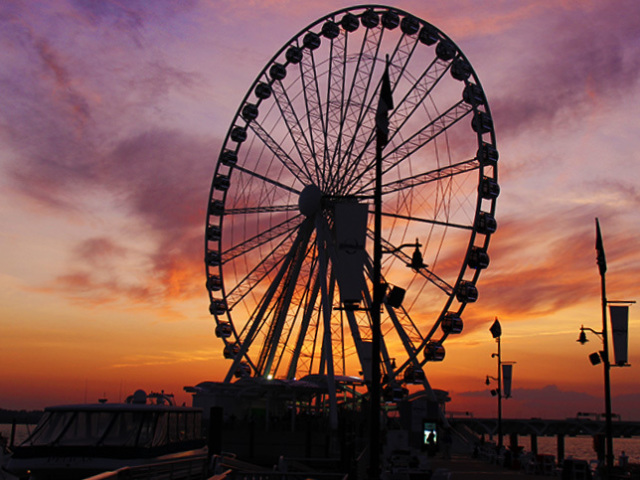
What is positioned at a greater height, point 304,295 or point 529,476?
point 304,295

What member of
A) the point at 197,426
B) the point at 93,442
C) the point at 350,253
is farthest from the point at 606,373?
the point at 93,442

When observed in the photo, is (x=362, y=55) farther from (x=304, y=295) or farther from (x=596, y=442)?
(x=596, y=442)

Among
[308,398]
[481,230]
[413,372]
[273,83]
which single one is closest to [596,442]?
[413,372]

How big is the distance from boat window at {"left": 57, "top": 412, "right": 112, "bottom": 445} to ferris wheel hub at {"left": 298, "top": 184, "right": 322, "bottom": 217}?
21.2m

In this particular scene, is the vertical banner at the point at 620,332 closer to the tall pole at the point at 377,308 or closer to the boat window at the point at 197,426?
the tall pole at the point at 377,308

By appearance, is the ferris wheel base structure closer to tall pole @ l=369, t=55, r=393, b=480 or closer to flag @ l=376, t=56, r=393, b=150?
tall pole @ l=369, t=55, r=393, b=480

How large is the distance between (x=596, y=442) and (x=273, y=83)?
2796 cm

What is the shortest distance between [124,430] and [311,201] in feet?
70.4

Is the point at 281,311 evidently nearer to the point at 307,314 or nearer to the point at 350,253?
the point at 307,314

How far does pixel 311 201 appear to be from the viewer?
4131cm

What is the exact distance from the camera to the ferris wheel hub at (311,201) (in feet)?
136

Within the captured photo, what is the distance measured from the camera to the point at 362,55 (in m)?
43.2

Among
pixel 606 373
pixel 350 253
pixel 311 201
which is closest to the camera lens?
pixel 350 253

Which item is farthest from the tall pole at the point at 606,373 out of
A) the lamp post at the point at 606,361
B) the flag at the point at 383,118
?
the flag at the point at 383,118
